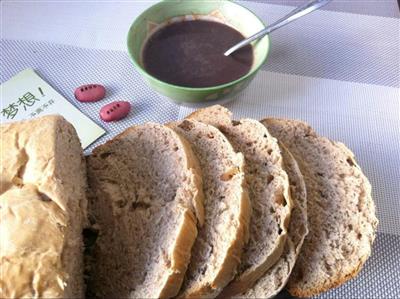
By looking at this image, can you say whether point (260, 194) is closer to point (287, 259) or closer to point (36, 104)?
point (287, 259)

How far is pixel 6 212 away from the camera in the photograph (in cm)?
154

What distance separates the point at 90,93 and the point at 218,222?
1.09 meters

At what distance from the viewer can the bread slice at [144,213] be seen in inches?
65.1

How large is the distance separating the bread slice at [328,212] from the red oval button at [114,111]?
0.73 metres

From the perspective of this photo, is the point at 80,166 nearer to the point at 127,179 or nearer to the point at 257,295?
the point at 127,179

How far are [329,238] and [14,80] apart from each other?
68.5 inches

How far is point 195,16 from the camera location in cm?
261

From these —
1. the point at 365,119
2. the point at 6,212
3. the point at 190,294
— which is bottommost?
the point at 365,119

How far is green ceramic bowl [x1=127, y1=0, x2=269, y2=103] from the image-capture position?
7.41 feet

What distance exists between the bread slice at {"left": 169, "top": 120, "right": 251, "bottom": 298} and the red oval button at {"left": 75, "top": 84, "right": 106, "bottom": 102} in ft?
2.41

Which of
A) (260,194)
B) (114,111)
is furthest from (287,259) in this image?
(114,111)

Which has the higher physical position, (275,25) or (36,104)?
(275,25)

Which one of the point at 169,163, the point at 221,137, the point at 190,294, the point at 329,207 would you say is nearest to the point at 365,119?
the point at 329,207

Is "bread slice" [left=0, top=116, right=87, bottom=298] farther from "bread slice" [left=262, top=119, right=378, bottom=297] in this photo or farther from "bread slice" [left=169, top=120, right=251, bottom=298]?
"bread slice" [left=262, top=119, right=378, bottom=297]
